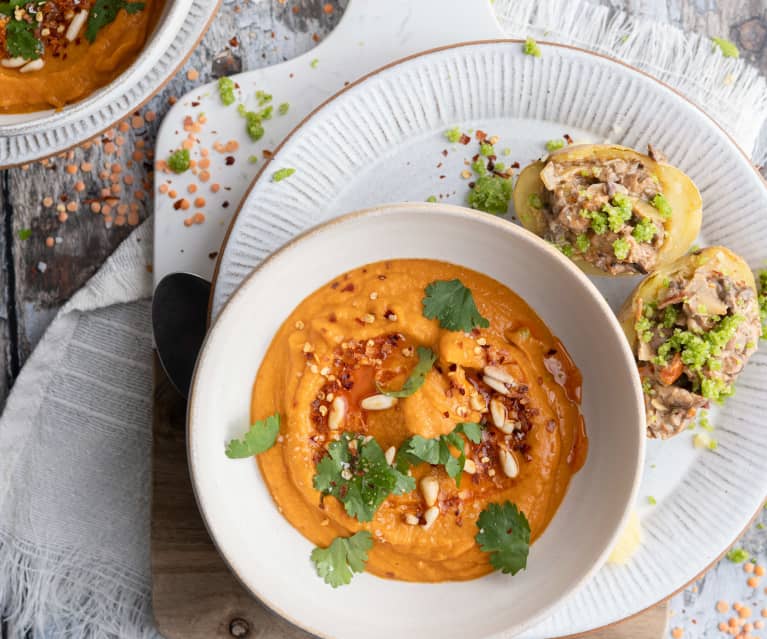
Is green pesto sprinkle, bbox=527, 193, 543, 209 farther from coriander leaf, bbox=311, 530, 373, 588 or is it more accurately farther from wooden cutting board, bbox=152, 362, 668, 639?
wooden cutting board, bbox=152, 362, 668, 639

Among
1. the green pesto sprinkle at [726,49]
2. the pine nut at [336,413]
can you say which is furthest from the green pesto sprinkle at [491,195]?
the green pesto sprinkle at [726,49]

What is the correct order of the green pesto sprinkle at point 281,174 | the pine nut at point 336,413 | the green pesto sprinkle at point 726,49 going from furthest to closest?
the green pesto sprinkle at point 726,49
the green pesto sprinkle at point 281,174
the pine nut at point 336,413

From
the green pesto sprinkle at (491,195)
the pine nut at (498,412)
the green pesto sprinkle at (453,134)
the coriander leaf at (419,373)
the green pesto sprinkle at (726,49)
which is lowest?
the pine nut at (498,412)

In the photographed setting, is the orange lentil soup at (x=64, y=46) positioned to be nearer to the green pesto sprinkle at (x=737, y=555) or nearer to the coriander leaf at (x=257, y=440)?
the coriander leaf at (x=257, y=440)

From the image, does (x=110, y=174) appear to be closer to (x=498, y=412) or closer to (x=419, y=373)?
(x=419, y=373)

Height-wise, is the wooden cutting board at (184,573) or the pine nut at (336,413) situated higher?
the pine nut at (336,413)
